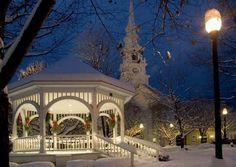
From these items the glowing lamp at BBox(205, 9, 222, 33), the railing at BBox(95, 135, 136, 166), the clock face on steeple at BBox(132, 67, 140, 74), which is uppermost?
the clock face on steeple at BBox(132, 67, 140, 74)

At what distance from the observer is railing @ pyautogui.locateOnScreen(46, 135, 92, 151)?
20109mm

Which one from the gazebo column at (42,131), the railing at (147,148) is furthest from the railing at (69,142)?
the railing at (147,148)

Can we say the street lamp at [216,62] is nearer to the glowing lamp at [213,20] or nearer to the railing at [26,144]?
the glowing lamp at [213,20]

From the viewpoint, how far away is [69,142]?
20.8 metres

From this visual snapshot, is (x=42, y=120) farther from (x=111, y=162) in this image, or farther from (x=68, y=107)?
(x=111, y=162)

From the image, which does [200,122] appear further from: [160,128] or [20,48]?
[20,48]

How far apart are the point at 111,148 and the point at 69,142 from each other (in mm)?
3013

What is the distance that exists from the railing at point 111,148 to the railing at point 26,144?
3299mm

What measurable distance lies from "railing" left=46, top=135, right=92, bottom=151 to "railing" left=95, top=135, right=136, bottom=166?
2.24ft

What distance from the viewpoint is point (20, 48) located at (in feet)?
14.2

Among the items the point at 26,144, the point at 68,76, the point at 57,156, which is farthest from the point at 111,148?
the point at 26,144

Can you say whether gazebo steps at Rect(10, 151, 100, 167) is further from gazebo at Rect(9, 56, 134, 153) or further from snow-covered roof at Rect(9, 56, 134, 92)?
snow-covered roof at Rect(9, 56, 134, 92)

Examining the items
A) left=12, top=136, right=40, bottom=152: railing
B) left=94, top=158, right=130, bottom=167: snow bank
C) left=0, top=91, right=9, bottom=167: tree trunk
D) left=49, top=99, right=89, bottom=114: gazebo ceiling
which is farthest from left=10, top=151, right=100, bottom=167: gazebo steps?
left=0, top=91, right=9, bottom=167: tree trunk

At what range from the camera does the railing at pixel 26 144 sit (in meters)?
21.0
